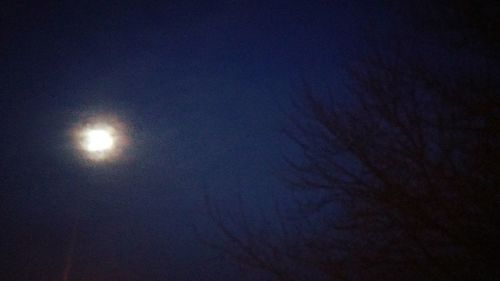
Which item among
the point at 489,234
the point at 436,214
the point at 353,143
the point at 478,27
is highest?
the point at 478,27

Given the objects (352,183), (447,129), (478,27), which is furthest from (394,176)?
(478,27)

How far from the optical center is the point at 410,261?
4.33m

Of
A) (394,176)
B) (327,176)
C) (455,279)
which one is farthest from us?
(327,176)

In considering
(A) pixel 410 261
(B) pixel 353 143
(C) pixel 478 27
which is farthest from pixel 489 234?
(C) pixel 478 27

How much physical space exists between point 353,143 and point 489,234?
1633 mm

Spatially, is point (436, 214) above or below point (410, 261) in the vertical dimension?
above

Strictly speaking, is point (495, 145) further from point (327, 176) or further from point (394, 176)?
point (327, 176)

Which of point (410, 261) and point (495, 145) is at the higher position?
point (495, 145)

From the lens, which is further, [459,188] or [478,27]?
[478,27]

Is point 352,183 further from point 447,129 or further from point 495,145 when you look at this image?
point 495,145

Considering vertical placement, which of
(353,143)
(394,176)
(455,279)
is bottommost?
(455,279)

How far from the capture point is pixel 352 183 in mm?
4688

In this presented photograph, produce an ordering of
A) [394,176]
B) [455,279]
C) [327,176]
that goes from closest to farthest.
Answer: [455,279], [394,176], [327,176]

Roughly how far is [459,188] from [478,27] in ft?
6.61
